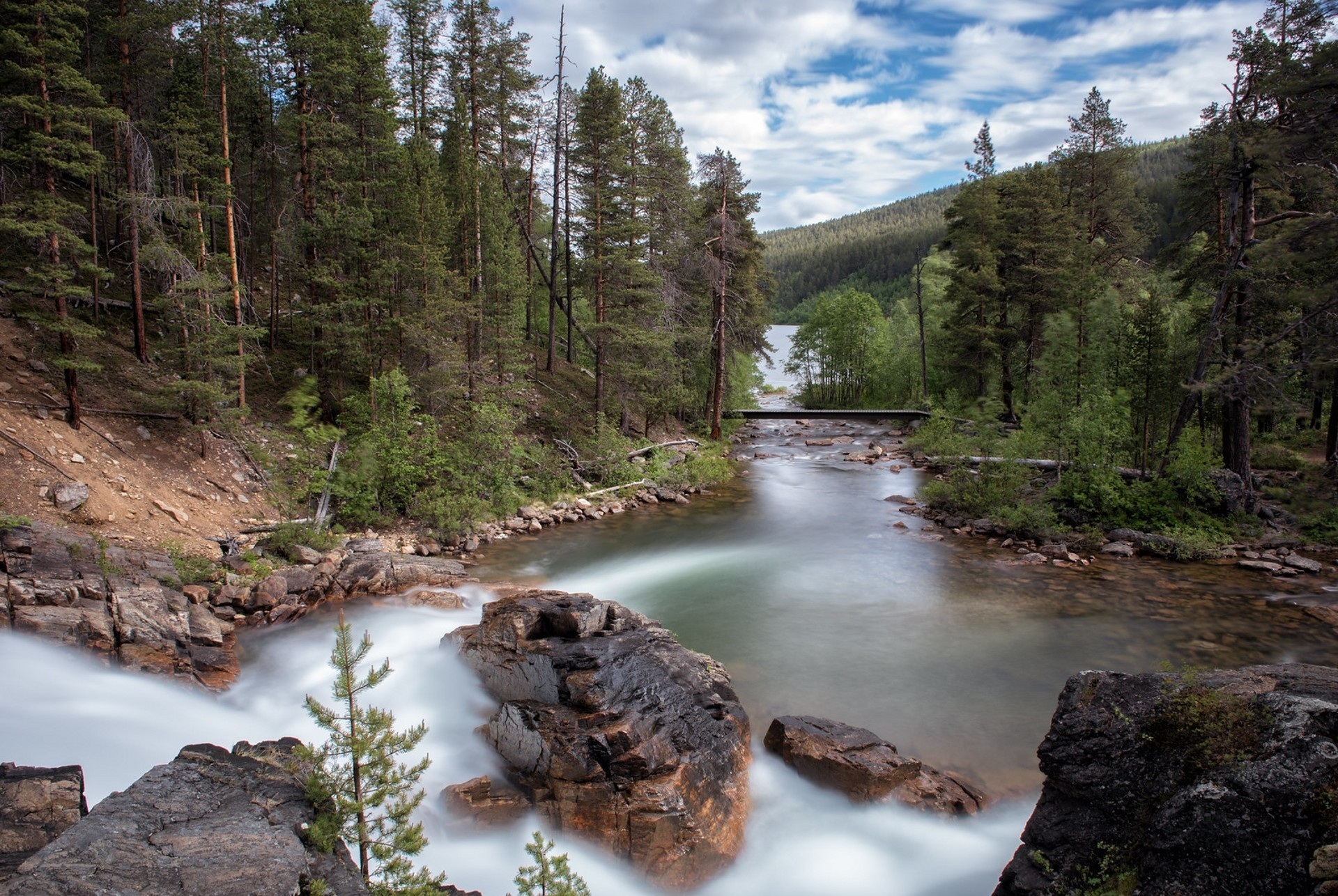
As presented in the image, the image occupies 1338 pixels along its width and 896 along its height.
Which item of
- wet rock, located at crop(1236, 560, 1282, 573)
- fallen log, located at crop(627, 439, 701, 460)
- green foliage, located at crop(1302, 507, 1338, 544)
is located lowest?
wet rock, located at crop(1236, 560, 1282, 573)

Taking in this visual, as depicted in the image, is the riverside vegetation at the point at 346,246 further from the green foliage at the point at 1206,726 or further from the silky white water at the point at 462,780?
the green foliage at the point at 1206,726

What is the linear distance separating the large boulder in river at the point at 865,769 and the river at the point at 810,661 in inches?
7.2

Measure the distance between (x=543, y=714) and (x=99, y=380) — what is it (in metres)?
14.4

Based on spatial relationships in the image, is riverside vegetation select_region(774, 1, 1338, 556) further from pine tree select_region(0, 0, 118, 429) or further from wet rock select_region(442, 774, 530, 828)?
pine tree select_region(0, 0, 118, 429)

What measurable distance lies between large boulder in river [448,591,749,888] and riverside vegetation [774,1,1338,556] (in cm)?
1266

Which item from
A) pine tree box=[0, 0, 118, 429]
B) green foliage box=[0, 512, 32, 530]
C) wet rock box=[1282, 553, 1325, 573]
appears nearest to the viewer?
green foliage box=[0, 512, 32, 530]

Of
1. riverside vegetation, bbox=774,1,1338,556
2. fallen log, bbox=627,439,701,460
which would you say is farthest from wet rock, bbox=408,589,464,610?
riverside vegetation, bbox=774,1,1338,556

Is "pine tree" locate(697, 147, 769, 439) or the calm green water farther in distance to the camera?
"pine tree" locate(697, 147, 769, 439)

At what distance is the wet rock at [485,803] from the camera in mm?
6965

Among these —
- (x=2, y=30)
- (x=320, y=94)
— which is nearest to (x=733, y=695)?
(x=2, y=30)

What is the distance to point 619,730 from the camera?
7.41 meters

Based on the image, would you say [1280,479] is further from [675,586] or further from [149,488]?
[149,488]

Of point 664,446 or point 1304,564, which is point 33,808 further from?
point 664,446

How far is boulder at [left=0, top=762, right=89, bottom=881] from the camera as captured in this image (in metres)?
4.03
